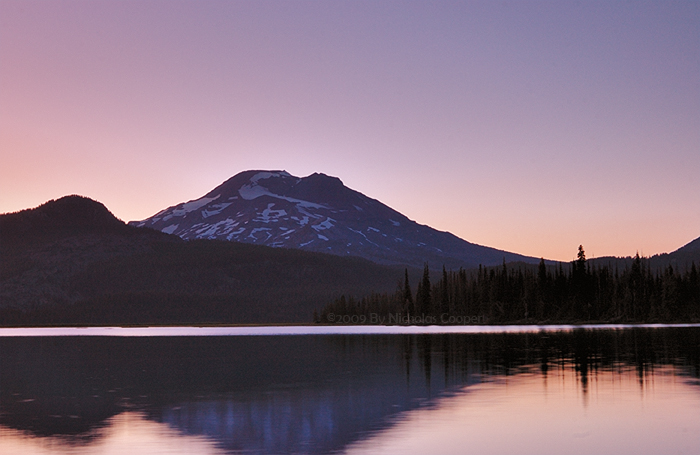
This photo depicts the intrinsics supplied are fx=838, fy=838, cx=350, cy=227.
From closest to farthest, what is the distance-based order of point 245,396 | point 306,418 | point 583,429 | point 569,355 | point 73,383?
point 583,429 → point 306,418 → point 245,396 → point 73,383 → point 569,355

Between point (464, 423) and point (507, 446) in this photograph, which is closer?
point (507, 446)

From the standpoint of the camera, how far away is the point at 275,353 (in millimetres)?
112125

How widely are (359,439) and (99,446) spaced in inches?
459

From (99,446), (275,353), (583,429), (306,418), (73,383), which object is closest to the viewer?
(99,446)

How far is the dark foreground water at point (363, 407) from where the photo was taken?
37.5 meters

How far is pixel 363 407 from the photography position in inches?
1975

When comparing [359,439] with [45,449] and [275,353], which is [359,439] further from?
[275,353]

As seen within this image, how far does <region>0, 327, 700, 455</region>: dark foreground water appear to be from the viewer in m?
37.5

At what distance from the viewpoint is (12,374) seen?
7862cm

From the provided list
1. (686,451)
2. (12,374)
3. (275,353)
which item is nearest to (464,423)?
(686,451)

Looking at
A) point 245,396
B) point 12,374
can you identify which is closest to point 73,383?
point 12,374

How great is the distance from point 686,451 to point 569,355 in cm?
5889

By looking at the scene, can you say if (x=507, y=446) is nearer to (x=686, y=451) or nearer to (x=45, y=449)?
(x=686, y=451)

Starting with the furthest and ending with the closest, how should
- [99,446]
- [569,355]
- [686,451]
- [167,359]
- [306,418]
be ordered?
[167,359] < [569,355] < [306,418] < [99,446] < [686,451]
